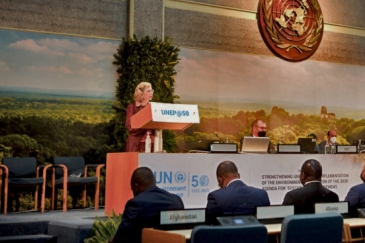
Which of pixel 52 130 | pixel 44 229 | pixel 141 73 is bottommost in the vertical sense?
pixel 44 229

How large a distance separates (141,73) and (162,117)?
296cm

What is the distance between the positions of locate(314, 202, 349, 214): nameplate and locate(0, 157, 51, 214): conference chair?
412 cm

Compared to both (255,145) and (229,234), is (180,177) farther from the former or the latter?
(229,234)

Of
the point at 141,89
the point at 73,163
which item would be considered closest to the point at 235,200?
the point at 141,89

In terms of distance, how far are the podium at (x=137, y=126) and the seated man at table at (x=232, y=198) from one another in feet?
4.60

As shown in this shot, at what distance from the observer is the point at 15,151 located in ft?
25.7

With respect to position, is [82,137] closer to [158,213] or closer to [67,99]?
[67,99]

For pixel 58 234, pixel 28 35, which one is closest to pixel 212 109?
pixel 28 35

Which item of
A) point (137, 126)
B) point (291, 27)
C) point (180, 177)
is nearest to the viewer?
point (180, 177)

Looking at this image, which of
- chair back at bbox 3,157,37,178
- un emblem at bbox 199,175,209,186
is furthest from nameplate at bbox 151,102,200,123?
chair back at bbox 3,157,37,178

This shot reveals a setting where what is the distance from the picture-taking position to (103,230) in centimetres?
533

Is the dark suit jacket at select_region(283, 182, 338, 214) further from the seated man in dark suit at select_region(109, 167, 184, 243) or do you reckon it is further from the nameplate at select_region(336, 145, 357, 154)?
the nameplate at select_region(336, 145, 357, 154)

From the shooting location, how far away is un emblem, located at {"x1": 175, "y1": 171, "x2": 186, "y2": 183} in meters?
5.72

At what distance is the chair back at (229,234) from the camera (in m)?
2.84
